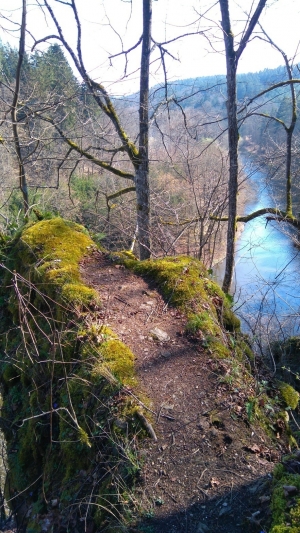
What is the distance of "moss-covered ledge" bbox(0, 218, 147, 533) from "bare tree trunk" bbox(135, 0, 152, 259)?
3652 mm

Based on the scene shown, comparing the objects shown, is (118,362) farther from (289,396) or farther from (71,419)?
(289,396)

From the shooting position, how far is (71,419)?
3023 millimetres

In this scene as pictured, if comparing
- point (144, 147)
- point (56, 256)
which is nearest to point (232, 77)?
point (144, 147)

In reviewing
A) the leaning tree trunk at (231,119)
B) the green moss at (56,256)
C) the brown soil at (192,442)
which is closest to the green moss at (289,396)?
the brown soil at (192,442)

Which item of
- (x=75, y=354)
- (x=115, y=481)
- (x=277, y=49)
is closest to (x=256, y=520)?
(x=115, y=481)

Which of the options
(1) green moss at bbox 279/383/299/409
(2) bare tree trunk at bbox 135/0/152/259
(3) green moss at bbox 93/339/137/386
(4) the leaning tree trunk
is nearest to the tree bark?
(4) the leaning tree trunk

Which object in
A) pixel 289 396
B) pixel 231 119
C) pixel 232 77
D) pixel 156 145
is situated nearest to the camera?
pixel 289 396

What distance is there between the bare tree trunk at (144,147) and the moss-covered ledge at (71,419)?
12.0ft

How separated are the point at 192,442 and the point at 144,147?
636cm

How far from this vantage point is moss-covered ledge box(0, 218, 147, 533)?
2.54 m

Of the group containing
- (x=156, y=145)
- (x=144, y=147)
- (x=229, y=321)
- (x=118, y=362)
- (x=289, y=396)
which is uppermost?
(x=156, y=145)

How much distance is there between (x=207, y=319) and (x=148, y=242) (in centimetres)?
446

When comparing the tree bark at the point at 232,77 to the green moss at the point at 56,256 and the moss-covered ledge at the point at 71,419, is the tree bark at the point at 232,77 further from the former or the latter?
the moss-covered ledge at the point at 71,419

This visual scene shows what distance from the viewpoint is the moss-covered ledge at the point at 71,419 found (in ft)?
8.32
